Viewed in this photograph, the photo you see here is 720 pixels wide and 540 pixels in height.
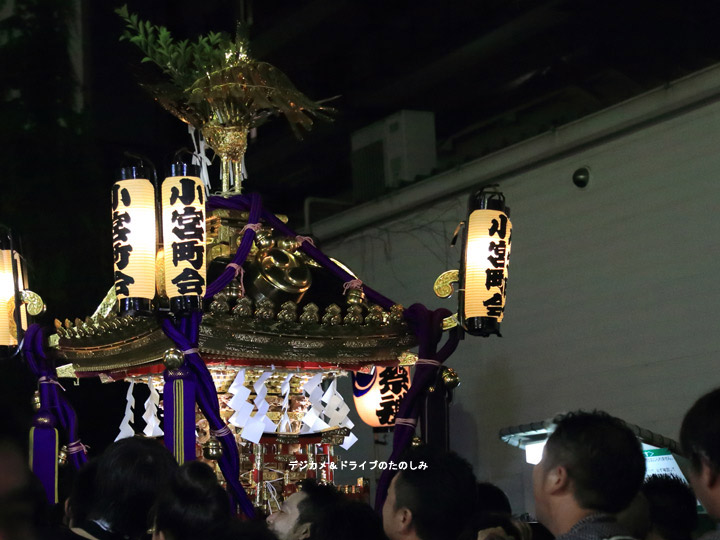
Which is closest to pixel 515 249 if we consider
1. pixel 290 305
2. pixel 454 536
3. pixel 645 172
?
pixel 645 172

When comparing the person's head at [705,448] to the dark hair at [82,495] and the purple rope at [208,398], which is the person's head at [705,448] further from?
the purple rope at [208,398]

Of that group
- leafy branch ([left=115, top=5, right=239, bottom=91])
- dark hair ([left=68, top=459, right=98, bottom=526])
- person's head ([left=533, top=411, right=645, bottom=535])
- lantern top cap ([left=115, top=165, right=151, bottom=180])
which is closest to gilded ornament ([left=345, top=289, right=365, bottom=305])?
lantern top cap ([left=115, top=165, right=151, bottom=180])

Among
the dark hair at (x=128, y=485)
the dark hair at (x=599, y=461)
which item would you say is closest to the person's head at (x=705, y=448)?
the dark hair at (x=599, y=461)

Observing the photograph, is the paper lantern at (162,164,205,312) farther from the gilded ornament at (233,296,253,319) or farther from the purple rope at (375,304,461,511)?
the purple rope at (375,304,461,511)

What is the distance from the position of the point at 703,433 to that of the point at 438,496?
86 centimetres

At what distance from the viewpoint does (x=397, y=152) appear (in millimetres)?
8648

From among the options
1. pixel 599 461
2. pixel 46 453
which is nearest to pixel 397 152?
pixel 46 453

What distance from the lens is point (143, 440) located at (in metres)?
2.68

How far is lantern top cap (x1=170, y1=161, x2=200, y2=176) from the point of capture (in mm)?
5051

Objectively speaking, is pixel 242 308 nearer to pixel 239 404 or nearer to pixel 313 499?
pixel 239 404

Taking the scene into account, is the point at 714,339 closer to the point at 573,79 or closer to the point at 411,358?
the point at 411,358

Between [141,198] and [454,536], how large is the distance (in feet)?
9.25

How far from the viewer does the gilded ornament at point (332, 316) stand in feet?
18.7

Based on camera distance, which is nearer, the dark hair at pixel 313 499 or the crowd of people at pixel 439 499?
the crowd of people at pixel 439 499
